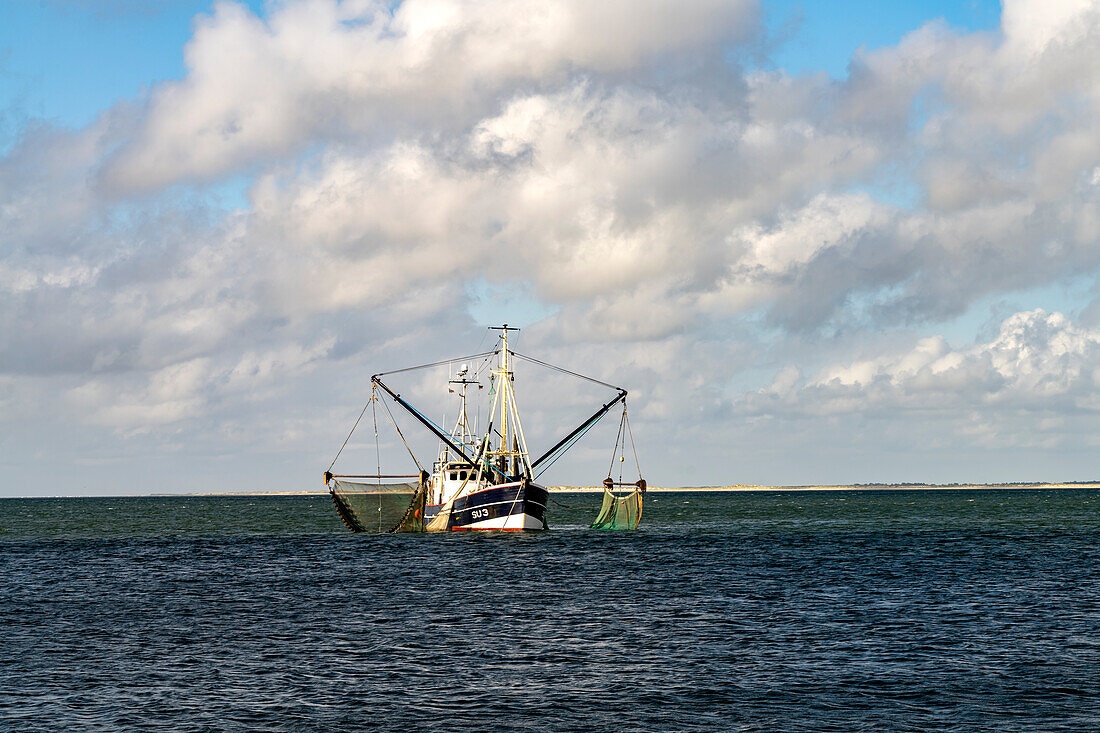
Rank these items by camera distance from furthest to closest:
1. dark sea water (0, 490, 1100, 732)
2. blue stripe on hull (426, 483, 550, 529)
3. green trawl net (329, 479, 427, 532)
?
1. green trawl net (329, 479, 427, 532)
2. blue stripe on hull (426, 483, 550, 529)
3. dark sea water (0, 490, 1100, 732)

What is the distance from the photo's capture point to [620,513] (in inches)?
4670

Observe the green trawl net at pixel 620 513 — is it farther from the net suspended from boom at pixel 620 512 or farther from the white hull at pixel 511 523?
the white hull at pixel 511 523

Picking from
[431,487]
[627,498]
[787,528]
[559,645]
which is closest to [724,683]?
[559,645]

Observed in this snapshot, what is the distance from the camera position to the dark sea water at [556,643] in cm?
2822

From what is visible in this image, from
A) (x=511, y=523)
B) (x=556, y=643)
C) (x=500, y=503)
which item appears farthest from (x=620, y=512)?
(x=556, y=643)

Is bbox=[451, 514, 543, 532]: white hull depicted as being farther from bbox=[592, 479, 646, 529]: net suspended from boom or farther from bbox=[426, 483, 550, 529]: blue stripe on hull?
bbox=[592, 479, 646, 529]: net suspended from boom

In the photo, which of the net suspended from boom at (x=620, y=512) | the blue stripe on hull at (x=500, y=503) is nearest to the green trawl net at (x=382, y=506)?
the blue stripe on hull at (x=500, y=503)

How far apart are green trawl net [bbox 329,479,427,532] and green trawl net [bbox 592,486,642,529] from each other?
21.9 m

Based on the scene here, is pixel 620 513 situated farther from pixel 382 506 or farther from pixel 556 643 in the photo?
pixel 556 643

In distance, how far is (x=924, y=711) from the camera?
28.0 m

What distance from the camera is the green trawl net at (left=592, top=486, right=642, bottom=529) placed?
11706cm

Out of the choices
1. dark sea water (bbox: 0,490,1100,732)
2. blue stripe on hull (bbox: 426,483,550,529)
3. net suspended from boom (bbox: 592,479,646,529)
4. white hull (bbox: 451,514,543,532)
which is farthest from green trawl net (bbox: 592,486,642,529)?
dark sea water (bbox: 0,490,1100,732)

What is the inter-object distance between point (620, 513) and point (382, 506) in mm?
27470

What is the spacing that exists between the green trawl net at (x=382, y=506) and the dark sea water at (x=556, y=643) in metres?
27.0
